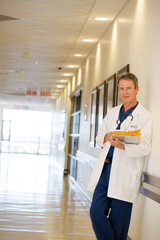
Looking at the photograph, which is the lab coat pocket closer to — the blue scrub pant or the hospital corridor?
the hospital corridor

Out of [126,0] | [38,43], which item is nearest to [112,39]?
[126,0]

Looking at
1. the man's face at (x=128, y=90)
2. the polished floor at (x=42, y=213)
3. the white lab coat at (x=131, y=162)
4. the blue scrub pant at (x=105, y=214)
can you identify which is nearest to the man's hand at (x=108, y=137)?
the white lab coat at (x=131, y=162)

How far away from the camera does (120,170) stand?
10.3 feet

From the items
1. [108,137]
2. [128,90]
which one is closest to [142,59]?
[128,90]

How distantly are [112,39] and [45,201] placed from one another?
11.0 feet

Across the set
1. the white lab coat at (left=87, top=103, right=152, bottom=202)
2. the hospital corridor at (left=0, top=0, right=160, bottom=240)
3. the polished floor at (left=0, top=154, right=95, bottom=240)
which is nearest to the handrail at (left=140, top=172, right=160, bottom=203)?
the hospital corridor at (left=0, top=0, right=160, bottom=240)

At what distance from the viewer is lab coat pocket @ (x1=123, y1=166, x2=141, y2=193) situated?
3.10 m

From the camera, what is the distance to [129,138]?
9.55 feet

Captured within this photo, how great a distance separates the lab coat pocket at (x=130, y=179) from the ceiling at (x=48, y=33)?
2.99m

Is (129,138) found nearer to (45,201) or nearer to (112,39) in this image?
(112,39)

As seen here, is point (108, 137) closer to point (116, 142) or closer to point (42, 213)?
point (116, 142)

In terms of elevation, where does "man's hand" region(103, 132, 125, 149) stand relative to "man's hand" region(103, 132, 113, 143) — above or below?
below

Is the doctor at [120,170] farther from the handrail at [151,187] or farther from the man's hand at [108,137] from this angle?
the handrail at [151,187]

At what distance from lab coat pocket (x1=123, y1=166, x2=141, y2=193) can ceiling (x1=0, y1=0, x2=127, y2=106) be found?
2.99 m
